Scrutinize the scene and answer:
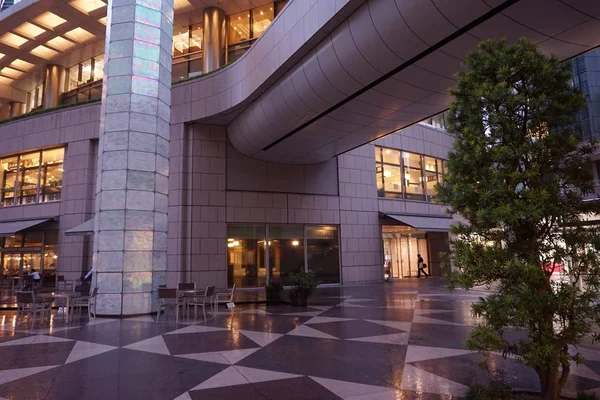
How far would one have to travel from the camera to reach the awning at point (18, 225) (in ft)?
66.0

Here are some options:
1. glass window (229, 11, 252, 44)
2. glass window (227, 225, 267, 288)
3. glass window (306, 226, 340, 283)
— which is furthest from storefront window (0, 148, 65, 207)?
glass window (306, 226, 340, 283)

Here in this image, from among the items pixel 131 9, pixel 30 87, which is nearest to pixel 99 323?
pixel 131 9

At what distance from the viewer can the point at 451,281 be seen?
4.03m

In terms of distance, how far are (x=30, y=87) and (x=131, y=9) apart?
2284 cm

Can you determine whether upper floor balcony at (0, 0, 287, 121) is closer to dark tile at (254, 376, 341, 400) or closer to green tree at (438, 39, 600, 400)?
dark tile at (254, 376, 341, 400)

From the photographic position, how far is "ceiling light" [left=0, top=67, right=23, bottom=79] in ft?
90.4

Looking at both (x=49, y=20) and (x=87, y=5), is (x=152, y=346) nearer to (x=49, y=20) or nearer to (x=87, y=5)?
(x=87, y=5)

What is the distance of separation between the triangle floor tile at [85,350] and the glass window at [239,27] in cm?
1870

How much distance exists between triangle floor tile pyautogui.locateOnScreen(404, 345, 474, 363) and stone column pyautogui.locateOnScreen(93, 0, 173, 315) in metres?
7.59

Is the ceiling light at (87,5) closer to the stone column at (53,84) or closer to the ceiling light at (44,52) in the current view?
the ceiling light at (44,52)

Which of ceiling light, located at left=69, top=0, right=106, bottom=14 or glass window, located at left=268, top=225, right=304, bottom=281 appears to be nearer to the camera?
glass window, located at left=268, top=225, right=304, bottom=281

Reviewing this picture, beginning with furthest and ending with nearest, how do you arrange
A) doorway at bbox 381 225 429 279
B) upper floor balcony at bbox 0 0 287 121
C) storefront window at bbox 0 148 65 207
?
doorway at bbox 381 225 429 279, upper floor balcony at bbox 0 0 287 121, storefront window at bbox 0 148 65 207

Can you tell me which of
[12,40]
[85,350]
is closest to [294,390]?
[85,350]

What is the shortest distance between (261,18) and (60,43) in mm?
12807
